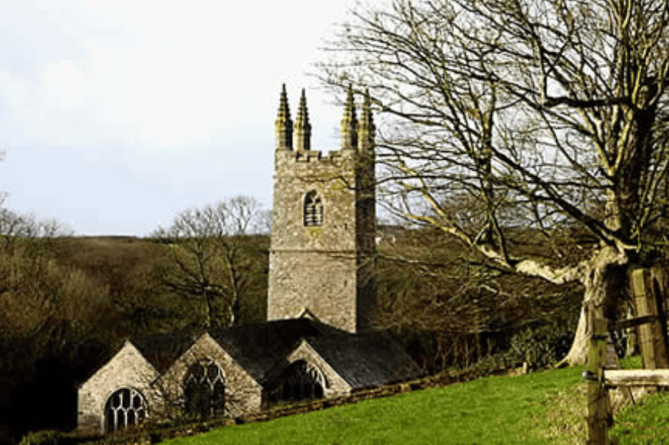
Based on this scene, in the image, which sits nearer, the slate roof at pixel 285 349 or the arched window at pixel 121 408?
the slate roof at pixel 285 349

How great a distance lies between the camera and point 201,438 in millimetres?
14734

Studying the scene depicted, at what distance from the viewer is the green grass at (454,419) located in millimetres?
10125

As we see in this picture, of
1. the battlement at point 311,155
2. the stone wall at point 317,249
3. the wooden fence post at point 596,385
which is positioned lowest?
the wooden fence post at point 596,385

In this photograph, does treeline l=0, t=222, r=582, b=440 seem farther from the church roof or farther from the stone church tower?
the church roof

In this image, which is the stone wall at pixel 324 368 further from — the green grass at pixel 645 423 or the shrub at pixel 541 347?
the green grass at pixel 645 423

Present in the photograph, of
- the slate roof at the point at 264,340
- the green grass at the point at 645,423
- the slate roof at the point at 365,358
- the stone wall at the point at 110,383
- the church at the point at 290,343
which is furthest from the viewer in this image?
the stone wall at the point at 110,383

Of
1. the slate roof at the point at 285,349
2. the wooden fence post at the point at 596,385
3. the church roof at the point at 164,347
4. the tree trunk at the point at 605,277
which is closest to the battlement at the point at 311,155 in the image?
the slate roof at the point at 285,349

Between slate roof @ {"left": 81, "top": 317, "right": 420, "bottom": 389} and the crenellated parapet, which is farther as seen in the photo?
the crenellated parapet

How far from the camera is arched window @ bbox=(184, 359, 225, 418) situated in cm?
2617

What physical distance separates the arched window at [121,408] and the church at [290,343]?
0.12ft

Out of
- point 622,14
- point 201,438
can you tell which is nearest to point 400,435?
point 201,438

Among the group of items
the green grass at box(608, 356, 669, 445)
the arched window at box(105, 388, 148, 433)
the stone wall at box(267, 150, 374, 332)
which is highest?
the stone wall at box(267, 150, 374, 332)

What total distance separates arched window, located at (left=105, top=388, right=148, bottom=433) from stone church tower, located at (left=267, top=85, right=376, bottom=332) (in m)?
A: 7.69

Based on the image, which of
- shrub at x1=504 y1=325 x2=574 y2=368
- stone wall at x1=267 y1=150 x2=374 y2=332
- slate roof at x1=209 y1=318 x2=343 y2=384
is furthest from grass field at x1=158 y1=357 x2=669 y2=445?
stone wall at x1=267 y1=150 x2=374 y2=332
